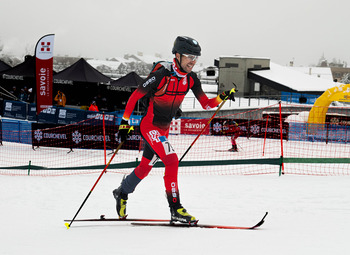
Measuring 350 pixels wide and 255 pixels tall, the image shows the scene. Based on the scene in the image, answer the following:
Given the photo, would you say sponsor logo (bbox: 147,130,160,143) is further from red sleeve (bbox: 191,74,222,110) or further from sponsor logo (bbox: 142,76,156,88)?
red sleeve (bbox: 191,74,222,110)

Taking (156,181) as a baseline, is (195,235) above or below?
above

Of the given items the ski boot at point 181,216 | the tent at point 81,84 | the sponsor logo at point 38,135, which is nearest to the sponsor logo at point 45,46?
the sponsor logo at point 38,135

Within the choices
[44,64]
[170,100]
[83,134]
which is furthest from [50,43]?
[170,100]

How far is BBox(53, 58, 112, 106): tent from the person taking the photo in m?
23.9

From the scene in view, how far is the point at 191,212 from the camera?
5.86 metres

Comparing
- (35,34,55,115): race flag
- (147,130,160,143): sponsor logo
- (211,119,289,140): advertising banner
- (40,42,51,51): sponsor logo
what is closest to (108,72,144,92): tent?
(35,34,55,115): race flag

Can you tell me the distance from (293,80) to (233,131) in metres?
27.2

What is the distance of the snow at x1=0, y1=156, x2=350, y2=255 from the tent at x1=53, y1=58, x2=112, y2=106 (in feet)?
49.5

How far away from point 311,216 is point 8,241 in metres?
3.73

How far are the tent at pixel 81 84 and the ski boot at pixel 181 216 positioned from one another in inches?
782

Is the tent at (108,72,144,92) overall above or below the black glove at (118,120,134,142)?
above

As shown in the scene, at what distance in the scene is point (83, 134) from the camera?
14.2 meters

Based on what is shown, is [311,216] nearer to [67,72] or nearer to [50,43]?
[50,43]

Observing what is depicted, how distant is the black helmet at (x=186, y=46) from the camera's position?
4844 mm
